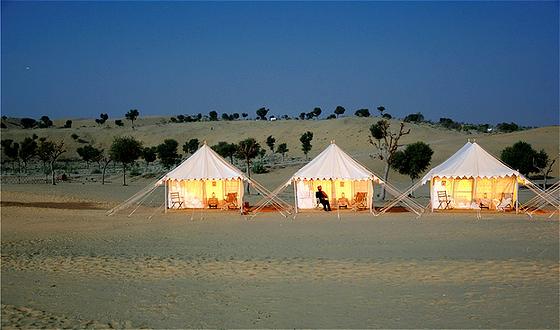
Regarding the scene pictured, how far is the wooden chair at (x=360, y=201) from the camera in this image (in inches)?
1043

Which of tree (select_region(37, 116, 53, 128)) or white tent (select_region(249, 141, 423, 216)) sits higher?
tree (select_region(37, 116, 53, 128))

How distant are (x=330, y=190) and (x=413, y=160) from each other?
13115 millimetres

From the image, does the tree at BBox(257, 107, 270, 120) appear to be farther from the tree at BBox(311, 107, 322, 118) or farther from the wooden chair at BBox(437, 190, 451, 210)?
the wooden chair at BBox(437, 190, 451, 210)

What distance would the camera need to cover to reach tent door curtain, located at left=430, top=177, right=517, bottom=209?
1037 inches

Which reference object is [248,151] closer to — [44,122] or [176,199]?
[176,199]

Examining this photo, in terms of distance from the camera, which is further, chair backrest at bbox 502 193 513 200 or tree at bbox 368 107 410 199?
tree at bbox 368 107 410 199

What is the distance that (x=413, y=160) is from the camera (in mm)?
38625

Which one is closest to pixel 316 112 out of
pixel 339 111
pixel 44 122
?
pixel 339 111

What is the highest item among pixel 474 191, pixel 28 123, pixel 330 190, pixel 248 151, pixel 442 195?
pixel 28 123

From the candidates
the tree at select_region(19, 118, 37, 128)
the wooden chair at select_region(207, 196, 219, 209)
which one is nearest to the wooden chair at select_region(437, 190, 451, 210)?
the wooden chair at select_region(207, 196, 219, 209)

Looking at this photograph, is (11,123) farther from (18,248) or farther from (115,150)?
(18,248)

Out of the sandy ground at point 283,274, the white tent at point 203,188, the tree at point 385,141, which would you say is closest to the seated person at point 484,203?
the sandy ground at point 283,274

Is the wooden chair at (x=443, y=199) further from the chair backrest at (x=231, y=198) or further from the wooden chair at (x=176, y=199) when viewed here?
the wooden chair at (x=176, y=199)

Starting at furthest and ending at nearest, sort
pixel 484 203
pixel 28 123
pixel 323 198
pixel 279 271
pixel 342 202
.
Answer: pixel 28 123, pixel 342 202, pixel 484 203, pixel 323 198, pixel 279 271
